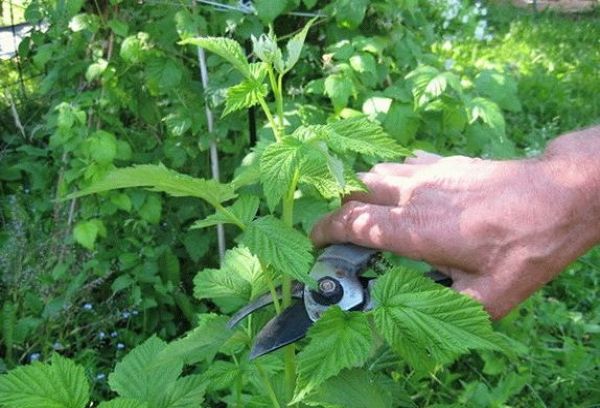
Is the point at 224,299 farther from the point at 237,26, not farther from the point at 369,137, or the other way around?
the point at 369,137

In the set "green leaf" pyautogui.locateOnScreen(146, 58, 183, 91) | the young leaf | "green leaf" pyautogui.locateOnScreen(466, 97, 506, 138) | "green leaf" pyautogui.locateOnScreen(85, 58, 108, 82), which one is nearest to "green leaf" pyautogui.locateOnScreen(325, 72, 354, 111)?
"green leaf" pyautogui.locateOnScreen(466, 97, 506, 138)

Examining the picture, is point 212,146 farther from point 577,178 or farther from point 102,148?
point 577,178

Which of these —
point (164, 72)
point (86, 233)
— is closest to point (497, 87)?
point (164, 72)

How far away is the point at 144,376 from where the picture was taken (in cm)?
118

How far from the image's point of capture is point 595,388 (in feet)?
7.44

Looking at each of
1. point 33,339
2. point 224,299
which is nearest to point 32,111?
point 33,339

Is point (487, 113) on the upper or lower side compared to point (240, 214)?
lower

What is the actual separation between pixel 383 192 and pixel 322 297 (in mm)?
233

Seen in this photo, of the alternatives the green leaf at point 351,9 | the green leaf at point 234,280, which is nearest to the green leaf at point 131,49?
the green leaf at point 351,9

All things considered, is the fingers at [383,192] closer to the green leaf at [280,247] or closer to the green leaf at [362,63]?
the green leaf at [280,247]

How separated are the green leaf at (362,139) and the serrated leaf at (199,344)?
339 millimetres

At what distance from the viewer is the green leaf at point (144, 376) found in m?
1.15

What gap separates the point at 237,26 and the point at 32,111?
1.48 m

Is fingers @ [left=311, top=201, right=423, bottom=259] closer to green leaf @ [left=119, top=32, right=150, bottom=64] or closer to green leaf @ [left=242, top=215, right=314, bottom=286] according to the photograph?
green leaf @ [left=242, top=215, right=314, bottom=286]
